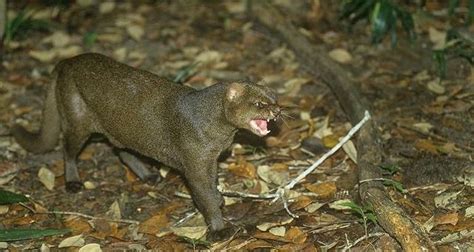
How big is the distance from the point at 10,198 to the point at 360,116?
272 cm

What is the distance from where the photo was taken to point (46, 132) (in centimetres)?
590

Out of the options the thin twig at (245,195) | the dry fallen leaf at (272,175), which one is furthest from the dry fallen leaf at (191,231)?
the dry fallen leaf at (272,175)

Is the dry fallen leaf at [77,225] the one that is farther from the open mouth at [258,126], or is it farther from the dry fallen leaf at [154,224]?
the open mouth at [258,126]

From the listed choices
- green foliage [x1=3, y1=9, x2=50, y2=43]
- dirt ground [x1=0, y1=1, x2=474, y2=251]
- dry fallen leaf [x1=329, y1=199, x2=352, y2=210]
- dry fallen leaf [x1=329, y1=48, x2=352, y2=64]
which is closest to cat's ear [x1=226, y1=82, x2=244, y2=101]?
dirt ground [x1=0, y1=1, x2=474, y2=251]

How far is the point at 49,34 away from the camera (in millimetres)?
8148

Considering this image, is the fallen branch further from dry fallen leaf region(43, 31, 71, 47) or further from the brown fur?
dry fallen leaf region(43, 31, 71, 47)

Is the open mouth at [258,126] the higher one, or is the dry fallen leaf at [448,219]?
the open mouth at [258,126]

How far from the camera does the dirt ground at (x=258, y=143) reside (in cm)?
489

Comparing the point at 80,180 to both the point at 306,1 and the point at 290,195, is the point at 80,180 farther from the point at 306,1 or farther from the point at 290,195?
the point at 306,1

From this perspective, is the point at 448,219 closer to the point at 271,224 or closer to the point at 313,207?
the point at 313,207

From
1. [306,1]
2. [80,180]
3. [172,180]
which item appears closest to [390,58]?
[306,1]

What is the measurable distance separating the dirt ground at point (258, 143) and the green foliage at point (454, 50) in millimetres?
121

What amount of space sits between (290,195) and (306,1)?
3498 mm

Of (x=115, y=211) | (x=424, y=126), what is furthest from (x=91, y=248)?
(x=424, y=126)
